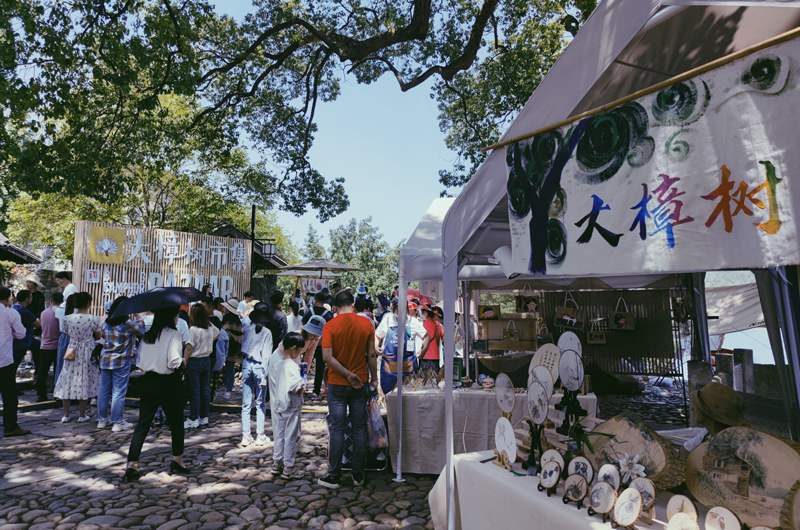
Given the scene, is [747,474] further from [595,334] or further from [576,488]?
[595,334]

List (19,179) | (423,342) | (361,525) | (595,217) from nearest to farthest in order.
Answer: (595,217) < (361,525) < (423,342) < (19,179)

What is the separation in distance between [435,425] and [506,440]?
224cm

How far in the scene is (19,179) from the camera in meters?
7.14

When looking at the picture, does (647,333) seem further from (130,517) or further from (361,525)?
(130,517)

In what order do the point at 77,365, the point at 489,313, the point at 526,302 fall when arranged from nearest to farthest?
the point at 77,365 < the point at 489,313 < the point at 526,302

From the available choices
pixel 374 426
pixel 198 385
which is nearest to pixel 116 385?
pixel 198 385

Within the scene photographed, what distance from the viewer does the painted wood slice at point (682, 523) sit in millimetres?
1805

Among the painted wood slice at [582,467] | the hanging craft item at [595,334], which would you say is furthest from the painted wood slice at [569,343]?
the hanging craft item at [595,334]

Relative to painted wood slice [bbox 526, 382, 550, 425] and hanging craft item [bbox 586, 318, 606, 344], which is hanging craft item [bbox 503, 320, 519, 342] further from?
painted wood slice [bbox 526, 382, 550, 425]

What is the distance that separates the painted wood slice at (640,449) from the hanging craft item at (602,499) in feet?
0.67

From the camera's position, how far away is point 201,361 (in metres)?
6.43

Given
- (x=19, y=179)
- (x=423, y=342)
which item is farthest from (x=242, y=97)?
(x=423, y=342)

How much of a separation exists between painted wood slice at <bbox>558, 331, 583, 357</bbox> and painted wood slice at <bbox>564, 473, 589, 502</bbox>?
71 cm

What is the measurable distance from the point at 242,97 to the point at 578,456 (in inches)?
419
